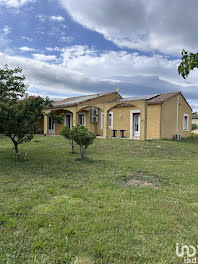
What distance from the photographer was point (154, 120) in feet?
51.4

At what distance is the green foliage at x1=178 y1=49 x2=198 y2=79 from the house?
11443mm

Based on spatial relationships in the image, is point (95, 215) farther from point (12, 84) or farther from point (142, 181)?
point (12, 84)

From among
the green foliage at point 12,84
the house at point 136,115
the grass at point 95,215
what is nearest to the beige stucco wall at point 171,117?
the house at point 136,115

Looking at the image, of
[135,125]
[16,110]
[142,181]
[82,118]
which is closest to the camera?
[142,181]

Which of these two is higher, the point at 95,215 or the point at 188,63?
the point at 188,63

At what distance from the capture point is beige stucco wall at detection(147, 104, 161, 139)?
1534 centimetres

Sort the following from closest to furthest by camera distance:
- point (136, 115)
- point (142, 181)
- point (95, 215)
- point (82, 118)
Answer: point (95, 215) → point (142, 181) → point (136, 115) → point (82, 118)

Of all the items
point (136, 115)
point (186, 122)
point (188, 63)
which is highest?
point (136, 115)

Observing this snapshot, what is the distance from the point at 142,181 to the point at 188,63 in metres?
4.22

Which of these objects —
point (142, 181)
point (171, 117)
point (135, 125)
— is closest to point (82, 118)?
point (135, 125)

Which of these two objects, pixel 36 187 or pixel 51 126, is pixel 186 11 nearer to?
pixel 36 187

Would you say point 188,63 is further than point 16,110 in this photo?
No

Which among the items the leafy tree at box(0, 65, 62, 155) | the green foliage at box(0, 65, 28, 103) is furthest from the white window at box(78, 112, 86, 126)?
the leafy tree at box(0, 65, 62, 155)

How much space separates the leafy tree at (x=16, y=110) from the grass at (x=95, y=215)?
176 centimetres
